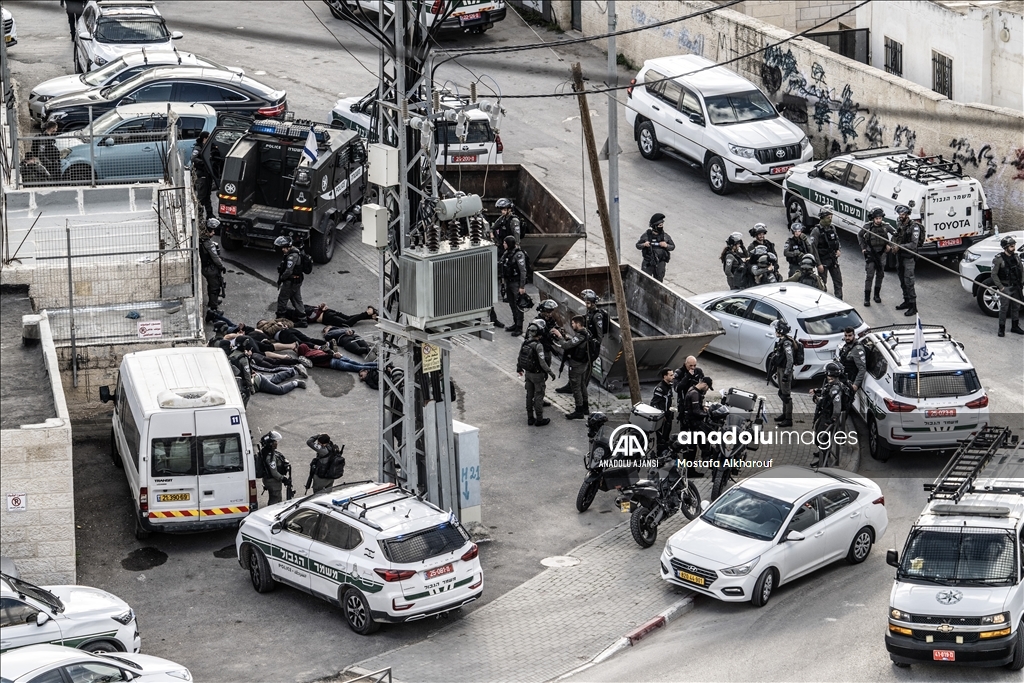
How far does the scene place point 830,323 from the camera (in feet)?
90.3

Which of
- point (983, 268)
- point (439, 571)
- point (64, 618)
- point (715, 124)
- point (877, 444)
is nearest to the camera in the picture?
point (64, 618)

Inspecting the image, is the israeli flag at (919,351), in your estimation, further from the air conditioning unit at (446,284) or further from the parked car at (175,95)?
the parked car at (175,95)

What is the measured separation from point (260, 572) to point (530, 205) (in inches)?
526

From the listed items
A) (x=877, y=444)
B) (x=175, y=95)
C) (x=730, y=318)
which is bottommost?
(x=877, y=444)

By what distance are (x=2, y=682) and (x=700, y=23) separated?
27.4 m

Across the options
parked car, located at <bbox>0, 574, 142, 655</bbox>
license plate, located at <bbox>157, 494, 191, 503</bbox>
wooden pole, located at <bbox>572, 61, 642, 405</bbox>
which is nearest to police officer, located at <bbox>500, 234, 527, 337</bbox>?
wooden pole, located at <bbox>572, 61, 642, 405</bbox>

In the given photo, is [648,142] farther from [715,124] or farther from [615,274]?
[615,274]

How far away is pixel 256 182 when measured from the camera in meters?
31.9

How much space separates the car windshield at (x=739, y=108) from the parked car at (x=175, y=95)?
9244mm

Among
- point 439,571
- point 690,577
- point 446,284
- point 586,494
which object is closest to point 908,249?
point 586,494

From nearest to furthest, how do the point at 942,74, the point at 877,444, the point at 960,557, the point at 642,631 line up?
the point at 960,557
the point at 642,631
the point at 877,444
the point at 942,74

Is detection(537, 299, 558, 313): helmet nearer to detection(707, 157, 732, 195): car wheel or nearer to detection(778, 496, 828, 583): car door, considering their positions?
detection(778, 496, 828, 583): car door

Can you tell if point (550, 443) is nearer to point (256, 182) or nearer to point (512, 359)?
point (512, 359)

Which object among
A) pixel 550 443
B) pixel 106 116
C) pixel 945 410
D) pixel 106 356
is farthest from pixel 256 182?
pixel 945 410
